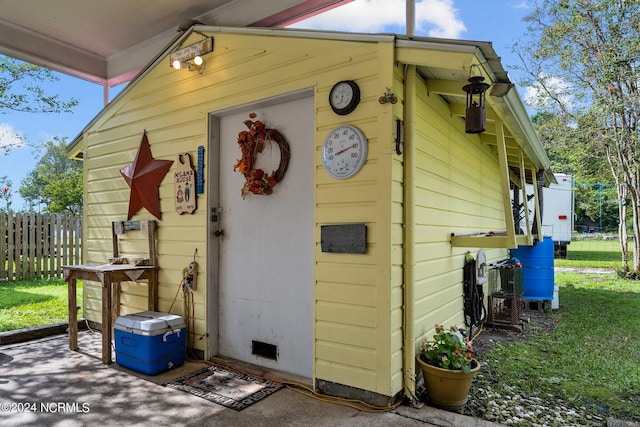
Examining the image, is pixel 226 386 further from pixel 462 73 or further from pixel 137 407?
pixel 462 73

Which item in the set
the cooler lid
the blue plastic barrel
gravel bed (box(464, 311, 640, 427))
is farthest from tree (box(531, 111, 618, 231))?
the cooler lid

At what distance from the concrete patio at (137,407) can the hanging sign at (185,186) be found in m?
1.42

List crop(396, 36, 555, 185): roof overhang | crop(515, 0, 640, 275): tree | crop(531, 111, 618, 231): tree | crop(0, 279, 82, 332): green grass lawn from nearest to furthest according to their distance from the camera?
1. crop(396, 36, 555, 185): roof overhang
2. crop(0, 279, 82, 332): green grass lawn
3. crop(515, 0, 640, 275): tree
4. crop(531, 111, 618, 231): tree

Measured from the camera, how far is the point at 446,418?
2.46m

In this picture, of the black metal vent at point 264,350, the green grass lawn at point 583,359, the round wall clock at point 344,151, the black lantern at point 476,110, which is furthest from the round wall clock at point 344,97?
the green grass lawn at point 583,359

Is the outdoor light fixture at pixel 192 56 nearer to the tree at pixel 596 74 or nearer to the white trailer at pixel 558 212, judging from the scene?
the tree at pixel 596 74

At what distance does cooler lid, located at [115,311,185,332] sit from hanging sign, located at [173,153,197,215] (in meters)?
0.96

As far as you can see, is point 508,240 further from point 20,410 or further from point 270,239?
point 20,410

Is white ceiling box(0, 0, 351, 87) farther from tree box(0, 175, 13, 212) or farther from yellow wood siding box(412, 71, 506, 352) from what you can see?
tree box(0, 175, 13, 212)

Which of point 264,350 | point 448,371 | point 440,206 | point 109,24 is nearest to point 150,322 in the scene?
point 264,350

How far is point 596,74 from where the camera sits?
364 inches

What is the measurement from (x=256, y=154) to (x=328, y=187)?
34.9 inches

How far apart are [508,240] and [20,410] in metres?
3.82

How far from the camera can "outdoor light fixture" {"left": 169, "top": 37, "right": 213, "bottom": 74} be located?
363 cm
